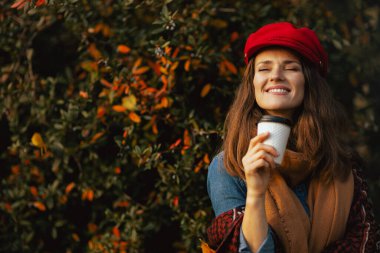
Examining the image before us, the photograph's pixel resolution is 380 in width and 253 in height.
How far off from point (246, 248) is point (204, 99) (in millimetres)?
1560

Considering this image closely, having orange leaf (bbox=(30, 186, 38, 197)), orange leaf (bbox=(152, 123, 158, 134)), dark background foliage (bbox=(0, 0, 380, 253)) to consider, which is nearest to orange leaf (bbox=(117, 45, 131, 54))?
dark background foliage (bbox=(0, 0, 380, 253))

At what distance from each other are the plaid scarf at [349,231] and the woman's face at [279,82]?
392mm

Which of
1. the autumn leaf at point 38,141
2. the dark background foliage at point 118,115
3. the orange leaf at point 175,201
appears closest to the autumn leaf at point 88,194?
the dark background foliage at point 118,115

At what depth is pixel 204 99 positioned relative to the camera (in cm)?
364

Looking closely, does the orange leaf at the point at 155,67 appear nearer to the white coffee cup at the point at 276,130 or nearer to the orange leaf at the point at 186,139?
the orange leaf at the point at 186,139

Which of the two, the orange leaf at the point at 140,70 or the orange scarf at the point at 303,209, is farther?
the orange leaf at the point at 140,70

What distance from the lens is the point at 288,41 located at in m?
2.37

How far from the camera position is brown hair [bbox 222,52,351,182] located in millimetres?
2410

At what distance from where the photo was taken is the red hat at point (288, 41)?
238 centimetres

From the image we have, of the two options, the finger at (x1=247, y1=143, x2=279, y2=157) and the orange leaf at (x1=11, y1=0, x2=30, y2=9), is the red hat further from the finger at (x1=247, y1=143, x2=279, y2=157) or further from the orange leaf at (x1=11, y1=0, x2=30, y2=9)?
the orange leaf at (x1=11, y1=0, x2=30, y2=9)

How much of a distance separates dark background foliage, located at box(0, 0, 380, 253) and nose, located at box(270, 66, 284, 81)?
2.99ft

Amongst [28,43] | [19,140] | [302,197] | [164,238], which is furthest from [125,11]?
[302,197]

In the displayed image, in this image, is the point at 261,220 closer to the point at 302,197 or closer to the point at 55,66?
the point at 302,197

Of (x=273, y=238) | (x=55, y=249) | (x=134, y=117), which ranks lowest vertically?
(x=55, y=249)
